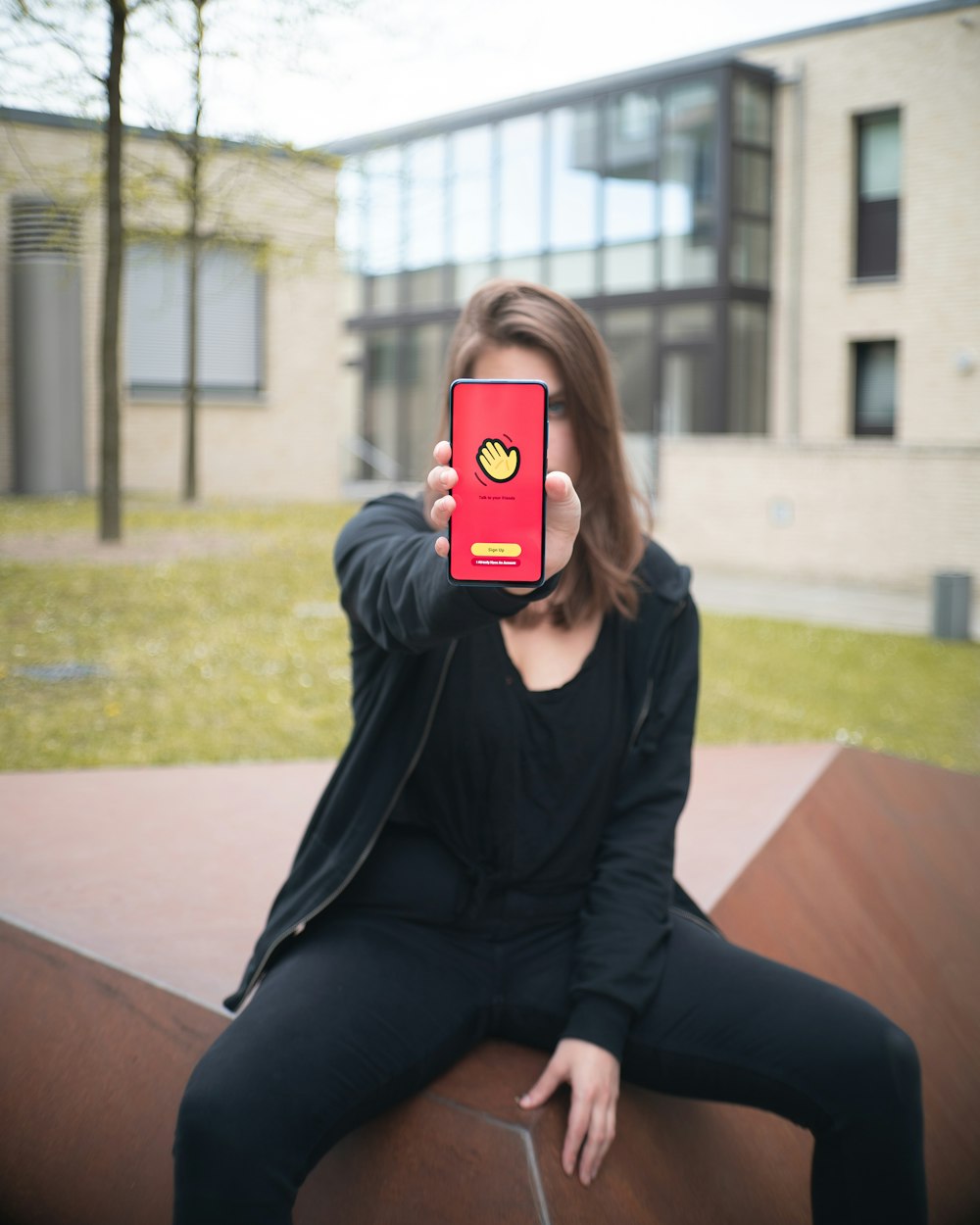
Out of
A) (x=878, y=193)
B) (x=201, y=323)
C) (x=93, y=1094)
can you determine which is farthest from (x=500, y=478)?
(x=878, y=193)

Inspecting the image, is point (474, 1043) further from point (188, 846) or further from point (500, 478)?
point (188, 846)

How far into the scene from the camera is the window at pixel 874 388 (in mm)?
16109

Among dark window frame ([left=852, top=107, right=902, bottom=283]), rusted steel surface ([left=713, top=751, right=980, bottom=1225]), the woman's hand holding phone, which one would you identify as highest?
dark window frame ([left=852, top=107, right=902, bottom=283])

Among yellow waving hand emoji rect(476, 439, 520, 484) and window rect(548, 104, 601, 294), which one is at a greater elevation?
window rect(548, 104, 601, 294)

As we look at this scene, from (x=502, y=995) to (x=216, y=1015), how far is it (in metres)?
0.53

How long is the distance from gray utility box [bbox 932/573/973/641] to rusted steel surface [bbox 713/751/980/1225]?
6085 mm

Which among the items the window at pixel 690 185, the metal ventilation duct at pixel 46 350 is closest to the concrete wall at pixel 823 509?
the window at pixel 690 185

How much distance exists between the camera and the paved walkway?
402 inches

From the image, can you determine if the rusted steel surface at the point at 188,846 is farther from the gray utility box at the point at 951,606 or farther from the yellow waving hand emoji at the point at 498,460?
the gray utility box at the point at 951,606

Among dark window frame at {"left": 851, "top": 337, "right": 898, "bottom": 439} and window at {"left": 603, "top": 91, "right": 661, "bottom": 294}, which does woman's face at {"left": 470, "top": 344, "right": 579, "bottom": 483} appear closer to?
dark window frame at {"left": 851, "top": 337, "right": 898, "bottom": 439}

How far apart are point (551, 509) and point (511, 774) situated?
595mm

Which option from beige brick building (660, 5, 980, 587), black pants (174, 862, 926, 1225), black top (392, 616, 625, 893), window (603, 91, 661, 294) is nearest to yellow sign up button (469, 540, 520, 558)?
black top (392, 616, 625, 893)

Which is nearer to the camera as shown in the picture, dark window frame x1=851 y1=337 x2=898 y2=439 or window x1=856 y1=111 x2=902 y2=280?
window x1=856 y1=111 x2=902 y2=280

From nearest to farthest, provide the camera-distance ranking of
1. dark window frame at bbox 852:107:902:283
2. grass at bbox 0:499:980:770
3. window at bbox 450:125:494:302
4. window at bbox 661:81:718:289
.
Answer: grass at bbox 0:499:980:770 → dark window frame at bbox 852:107:902:283 → window at bbox 661:81:718:289 → window at bbox 450:125:494:302
